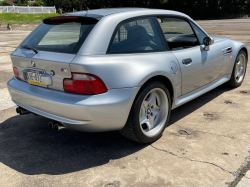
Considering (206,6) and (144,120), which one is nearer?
(144,120)

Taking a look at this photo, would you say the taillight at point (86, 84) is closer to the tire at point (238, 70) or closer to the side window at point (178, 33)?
the side window at point (178, 33)

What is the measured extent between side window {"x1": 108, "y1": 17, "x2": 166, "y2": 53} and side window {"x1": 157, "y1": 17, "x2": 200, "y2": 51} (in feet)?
0.59

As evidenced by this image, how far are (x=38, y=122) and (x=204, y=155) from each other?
2444 mm

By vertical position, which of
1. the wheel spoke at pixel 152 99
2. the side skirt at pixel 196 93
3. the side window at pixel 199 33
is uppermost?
the side window at pixel 199 33

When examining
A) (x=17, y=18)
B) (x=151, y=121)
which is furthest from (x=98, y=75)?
(x=17, y=18)

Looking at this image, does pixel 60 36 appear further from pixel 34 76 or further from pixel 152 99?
pixel 152 99

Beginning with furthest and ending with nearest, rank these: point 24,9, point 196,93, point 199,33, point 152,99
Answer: point 24,9 < point 199,33 < point 196,93 < point 152,99

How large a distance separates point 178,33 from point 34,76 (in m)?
2.23

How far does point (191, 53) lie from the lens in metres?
3.94

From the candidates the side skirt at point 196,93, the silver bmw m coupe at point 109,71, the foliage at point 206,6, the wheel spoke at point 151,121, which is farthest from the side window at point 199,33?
the foliage at point 206,6

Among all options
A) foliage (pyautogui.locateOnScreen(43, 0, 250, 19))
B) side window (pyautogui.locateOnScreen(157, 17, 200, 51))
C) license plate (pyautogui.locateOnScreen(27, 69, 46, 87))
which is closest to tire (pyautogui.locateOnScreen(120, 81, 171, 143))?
side window (pyautogui.locateOnScreen(157, 17, 200, 51))

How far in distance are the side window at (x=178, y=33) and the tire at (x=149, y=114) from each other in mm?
678

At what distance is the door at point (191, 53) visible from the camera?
12.4ft

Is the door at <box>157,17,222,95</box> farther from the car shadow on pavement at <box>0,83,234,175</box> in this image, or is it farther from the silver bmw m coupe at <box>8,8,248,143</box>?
the car shadow on pavement at <box>0,83,234,175</box>
